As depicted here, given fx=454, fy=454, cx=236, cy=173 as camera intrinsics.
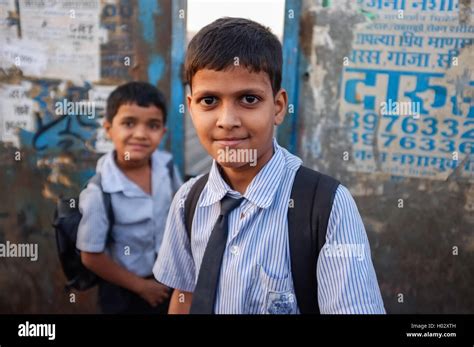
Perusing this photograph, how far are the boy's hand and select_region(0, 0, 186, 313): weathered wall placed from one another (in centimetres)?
39

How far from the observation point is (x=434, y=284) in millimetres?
2564

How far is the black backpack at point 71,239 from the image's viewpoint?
8.22 feet

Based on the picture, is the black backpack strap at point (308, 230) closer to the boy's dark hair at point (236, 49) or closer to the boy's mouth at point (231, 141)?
the boy's mouth at point (231, 141)

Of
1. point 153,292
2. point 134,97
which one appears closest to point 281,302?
point 153,292

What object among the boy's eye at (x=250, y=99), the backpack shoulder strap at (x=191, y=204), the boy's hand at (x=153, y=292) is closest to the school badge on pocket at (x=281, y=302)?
the backpack shoulder strap at (x=191, y=204)

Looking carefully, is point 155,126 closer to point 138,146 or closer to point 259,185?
point 138,146

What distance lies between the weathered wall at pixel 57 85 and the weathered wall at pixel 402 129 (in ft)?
2.64

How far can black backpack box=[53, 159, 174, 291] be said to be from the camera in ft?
8.22

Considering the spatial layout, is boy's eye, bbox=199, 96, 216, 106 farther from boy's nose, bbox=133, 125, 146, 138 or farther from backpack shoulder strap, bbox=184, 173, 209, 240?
boy's nose, bbox=133, 125, 146, 138

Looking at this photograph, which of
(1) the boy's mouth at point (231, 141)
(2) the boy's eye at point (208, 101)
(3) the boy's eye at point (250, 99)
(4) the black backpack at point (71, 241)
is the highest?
(3) the boy's eye at point (250, 99)

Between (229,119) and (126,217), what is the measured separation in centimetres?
117

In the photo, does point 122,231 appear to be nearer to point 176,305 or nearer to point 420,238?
point 176,305

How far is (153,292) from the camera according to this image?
249 centimetres

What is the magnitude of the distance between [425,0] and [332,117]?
0.74 metres
